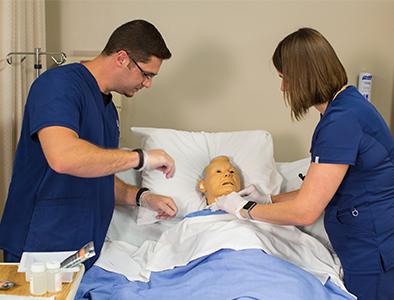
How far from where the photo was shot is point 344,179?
4.06 feet

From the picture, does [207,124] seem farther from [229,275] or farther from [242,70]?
[229,275]

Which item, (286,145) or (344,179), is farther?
(286,145)

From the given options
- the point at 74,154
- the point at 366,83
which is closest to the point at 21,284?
the point at 74,154

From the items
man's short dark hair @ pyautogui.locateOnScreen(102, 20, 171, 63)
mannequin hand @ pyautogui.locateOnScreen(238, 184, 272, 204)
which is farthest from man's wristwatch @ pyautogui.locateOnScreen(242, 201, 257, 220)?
man's short dark hair @ pyautogui.locateOnScreen(102, 20, 171, 63)

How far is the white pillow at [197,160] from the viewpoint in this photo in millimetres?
1895

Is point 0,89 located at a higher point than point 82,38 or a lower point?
lower

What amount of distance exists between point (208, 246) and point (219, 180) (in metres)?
0.48

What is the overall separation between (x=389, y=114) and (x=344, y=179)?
156 cm

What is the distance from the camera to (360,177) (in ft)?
3.94

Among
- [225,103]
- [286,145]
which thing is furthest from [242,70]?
[286,145]

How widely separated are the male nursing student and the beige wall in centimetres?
93

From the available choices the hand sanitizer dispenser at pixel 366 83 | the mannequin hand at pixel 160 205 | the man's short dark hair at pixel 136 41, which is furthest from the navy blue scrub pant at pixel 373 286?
the hand sanitizer dispenser at pixel 366 83

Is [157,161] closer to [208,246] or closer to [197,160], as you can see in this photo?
[208,246]

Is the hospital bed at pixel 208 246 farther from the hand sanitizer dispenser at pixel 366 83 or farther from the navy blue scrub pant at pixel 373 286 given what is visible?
the hand sanitizer dispenser at pixel 366 83
